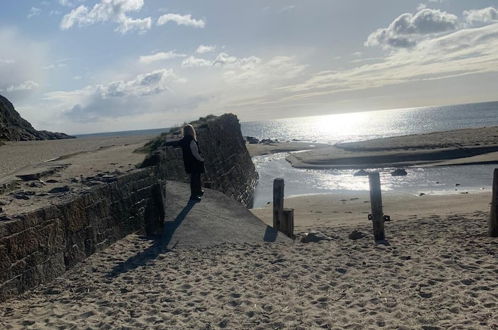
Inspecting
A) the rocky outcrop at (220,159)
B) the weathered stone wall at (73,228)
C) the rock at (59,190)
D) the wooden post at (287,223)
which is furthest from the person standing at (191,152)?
the rock at (59,190)

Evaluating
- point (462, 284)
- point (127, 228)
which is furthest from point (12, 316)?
point (462, 284)

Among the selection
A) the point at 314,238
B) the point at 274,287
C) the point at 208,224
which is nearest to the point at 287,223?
the point at 314,238

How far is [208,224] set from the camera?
9.55 m

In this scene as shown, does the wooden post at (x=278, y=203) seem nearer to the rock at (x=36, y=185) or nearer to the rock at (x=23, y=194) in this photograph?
the rock at (x=36, y=185)

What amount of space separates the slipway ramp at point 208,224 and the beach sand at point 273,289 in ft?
1.28

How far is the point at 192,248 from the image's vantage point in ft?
27.7

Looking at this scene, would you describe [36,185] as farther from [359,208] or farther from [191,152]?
[359,208]

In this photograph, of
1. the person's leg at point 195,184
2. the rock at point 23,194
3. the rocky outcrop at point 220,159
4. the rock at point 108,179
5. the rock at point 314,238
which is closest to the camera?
the rock at point 23,194

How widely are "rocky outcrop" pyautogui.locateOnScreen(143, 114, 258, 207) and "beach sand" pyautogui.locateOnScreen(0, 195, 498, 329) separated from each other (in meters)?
4.23

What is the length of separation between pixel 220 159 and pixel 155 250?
1335cm

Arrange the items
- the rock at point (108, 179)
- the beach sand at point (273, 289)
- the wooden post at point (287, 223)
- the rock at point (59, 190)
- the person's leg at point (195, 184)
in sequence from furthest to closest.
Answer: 1. the wooden post at point (287, 223)
2. the person's leg at point (195, 184)
3. the rock at point (108, 179)
4. the rock at point (59, 190)
5. the beach sand at point (273, 289)

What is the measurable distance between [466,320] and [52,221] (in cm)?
526

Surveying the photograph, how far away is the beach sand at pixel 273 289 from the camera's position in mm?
5320

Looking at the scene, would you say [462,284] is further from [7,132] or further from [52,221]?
[7,132]
